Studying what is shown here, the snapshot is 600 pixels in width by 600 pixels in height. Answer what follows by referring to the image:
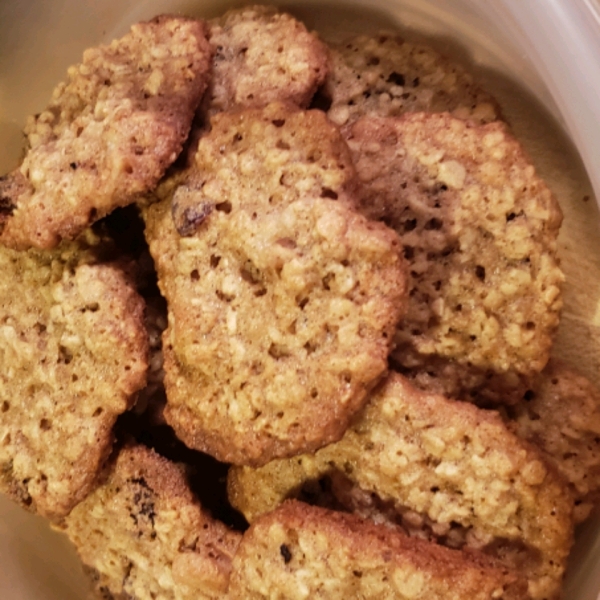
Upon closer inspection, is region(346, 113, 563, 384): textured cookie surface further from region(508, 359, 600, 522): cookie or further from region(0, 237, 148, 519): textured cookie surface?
region(0, 237, 148, 519): textured cookie surface

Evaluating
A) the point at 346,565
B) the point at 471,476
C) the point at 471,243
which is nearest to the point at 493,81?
the point at 471,243

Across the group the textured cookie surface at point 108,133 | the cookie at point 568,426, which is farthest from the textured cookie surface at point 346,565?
the textured cookie surface at point 108,133

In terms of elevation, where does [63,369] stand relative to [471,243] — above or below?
below

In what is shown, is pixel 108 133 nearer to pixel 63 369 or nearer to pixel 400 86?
pixel 63 369

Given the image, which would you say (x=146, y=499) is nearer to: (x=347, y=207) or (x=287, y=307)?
(x=287, y=307)

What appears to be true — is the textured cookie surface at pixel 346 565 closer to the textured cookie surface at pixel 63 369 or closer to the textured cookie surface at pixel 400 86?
the textured cookie surface at pixel 63 369

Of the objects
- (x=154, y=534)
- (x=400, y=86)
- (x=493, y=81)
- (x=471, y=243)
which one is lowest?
(x=154, y=534)
